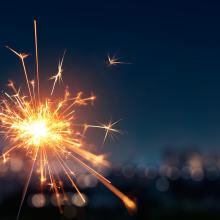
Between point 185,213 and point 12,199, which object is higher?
point 12,199

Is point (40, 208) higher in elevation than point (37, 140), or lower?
higher

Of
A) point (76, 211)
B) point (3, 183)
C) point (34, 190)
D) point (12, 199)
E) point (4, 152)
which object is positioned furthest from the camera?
point (3, 183)

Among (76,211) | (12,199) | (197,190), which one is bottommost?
A: (76,211)

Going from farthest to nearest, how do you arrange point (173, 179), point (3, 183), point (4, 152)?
1. point (173, 179)
2. point (3, 183)
3. point (4, 152)

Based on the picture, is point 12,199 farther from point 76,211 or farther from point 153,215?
point 153,215

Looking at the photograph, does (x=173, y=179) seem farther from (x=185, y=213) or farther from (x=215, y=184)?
(x=185, y=213)

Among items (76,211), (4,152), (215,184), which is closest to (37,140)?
(4,152)

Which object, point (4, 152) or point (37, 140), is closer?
point (4, 152)

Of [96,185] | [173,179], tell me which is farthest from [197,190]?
[96,185]

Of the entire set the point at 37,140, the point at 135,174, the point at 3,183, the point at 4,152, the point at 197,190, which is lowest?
the point at 4,152
